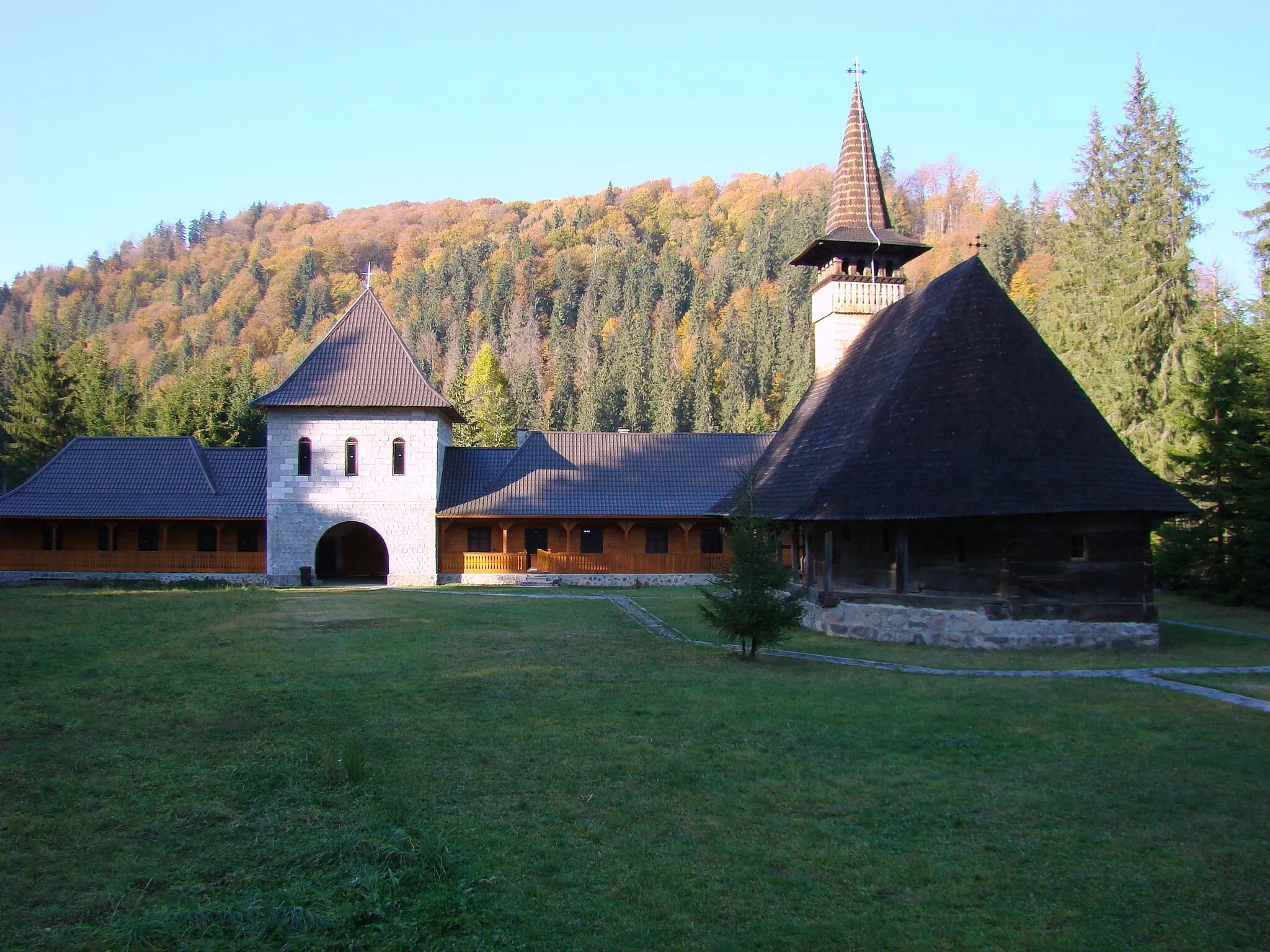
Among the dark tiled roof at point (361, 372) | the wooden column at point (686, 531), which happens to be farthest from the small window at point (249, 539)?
the wooden column at point (686, 531)

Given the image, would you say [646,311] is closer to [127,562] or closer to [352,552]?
[352,552]

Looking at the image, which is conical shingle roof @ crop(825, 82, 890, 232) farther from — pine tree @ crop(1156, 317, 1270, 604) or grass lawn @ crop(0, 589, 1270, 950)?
grass lawn @ crop(0, 589, 1270, 950)

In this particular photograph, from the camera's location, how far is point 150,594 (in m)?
23.6

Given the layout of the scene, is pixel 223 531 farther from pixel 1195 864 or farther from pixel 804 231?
pixel 804 231

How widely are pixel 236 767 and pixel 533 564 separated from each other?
2330cm

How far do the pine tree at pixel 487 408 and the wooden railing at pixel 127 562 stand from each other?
16637mm

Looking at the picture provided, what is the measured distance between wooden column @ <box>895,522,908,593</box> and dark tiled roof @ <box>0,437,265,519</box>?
74.3ft

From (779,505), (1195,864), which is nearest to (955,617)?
(779,505)

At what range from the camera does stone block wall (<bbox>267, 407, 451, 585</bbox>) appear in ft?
95.3

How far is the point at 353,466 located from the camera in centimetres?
2931

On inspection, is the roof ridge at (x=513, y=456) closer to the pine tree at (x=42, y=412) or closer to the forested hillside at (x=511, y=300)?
the forested hillside at (x=511, y=300)

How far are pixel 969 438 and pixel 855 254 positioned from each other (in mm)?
10384

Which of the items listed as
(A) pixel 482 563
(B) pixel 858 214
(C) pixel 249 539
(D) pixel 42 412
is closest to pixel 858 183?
(B) pixel 858 214

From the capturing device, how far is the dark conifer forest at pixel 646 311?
→ 23.9 metres
